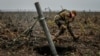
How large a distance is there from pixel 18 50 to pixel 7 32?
7.54ft

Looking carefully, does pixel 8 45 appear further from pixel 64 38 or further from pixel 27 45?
pixel 64 38

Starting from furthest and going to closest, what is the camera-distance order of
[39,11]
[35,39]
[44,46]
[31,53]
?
1. [35,39]
2. [44,46]
3. [31,53]
4. [39,11]

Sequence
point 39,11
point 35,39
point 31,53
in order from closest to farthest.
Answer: point 39,11, point 31,53, point 35,39

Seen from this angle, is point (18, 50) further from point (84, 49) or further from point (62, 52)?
point (84, 49)

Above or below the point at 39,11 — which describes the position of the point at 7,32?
below

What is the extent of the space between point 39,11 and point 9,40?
4947 mm

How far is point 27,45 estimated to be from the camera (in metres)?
10.2

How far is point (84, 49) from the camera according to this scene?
1031cm

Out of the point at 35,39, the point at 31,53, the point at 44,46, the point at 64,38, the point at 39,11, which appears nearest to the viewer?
the point at 39,11


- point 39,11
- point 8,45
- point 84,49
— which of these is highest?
point 39,11

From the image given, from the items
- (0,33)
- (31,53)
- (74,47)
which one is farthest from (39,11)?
(0,33)

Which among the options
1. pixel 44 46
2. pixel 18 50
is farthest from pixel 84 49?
pixel 18 50

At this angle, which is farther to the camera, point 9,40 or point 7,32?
point 7,32

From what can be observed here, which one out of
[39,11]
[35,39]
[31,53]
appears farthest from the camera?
[35,39]
